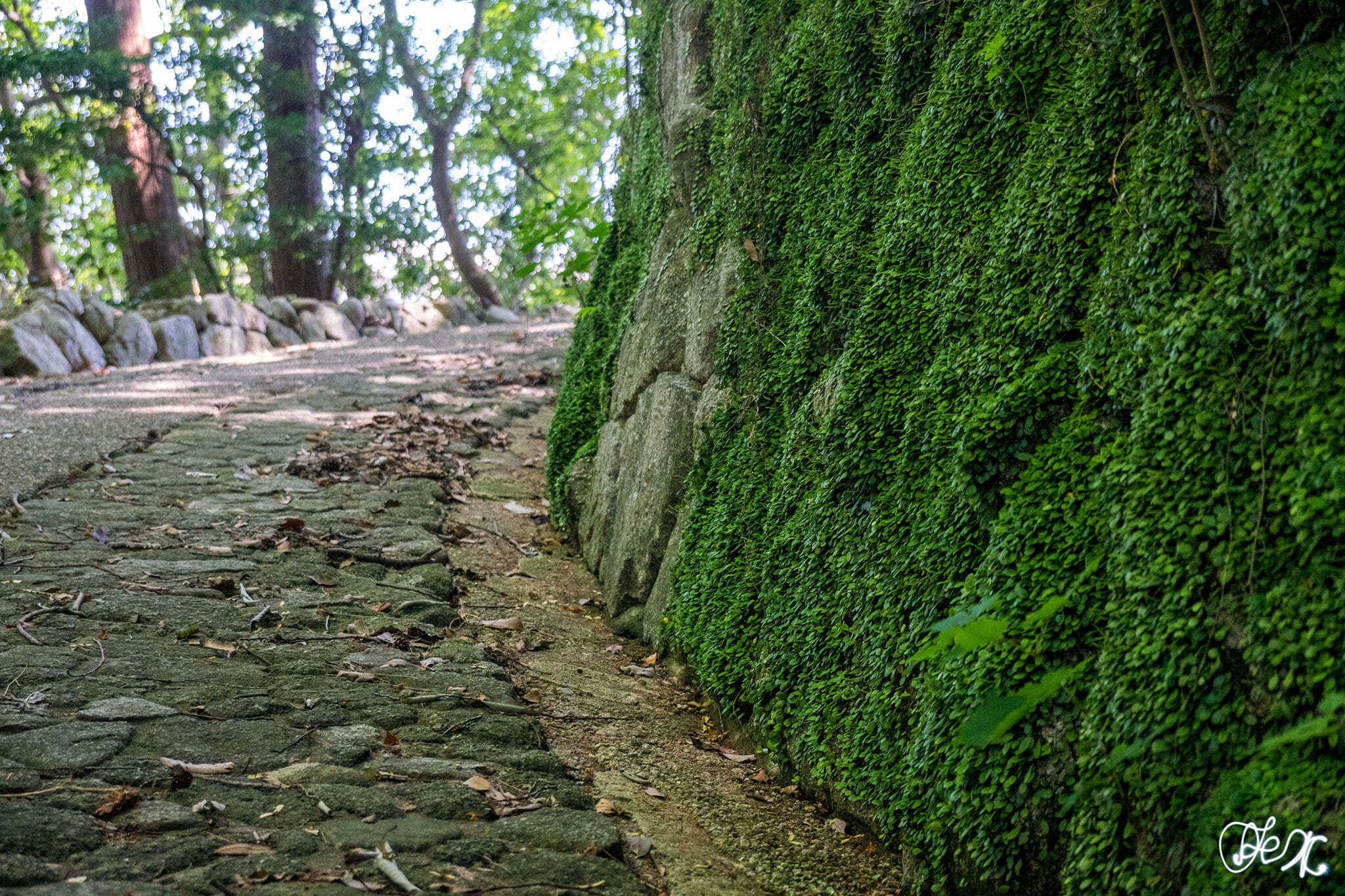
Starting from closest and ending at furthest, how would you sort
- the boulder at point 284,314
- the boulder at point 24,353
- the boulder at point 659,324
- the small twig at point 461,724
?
the small twig at point 461,724
the boulder at point 659,324
the boulder at point 24,353
the boulder at point 284,314

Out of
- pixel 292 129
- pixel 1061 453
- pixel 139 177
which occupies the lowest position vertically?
pixel 1061 453

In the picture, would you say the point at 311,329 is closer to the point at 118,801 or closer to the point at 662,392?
the point at 662,392

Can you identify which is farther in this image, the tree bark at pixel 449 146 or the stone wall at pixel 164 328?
the tree bark at pixel 449 146

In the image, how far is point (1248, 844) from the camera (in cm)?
142

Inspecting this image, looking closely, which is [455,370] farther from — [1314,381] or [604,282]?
[1314,381]

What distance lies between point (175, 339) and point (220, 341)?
1.95 feet

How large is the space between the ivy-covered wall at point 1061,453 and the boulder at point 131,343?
919 centimetres

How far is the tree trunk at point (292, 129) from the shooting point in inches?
503

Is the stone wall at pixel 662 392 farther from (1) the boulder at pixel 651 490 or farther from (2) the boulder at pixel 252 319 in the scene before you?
(2) the boulder at pixel 252 319

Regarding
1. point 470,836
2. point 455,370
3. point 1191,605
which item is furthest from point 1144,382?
point 455,370

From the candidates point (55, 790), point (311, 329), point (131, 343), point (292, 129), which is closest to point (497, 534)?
point (55, 790)

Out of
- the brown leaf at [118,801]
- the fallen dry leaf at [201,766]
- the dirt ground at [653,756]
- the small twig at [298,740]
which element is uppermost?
the brown leaf at [118,801]

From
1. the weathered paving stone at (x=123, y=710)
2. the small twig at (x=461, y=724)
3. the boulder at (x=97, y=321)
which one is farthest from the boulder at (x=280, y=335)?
the small twig at (x=461, y=724)

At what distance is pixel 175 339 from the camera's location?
10.7m
